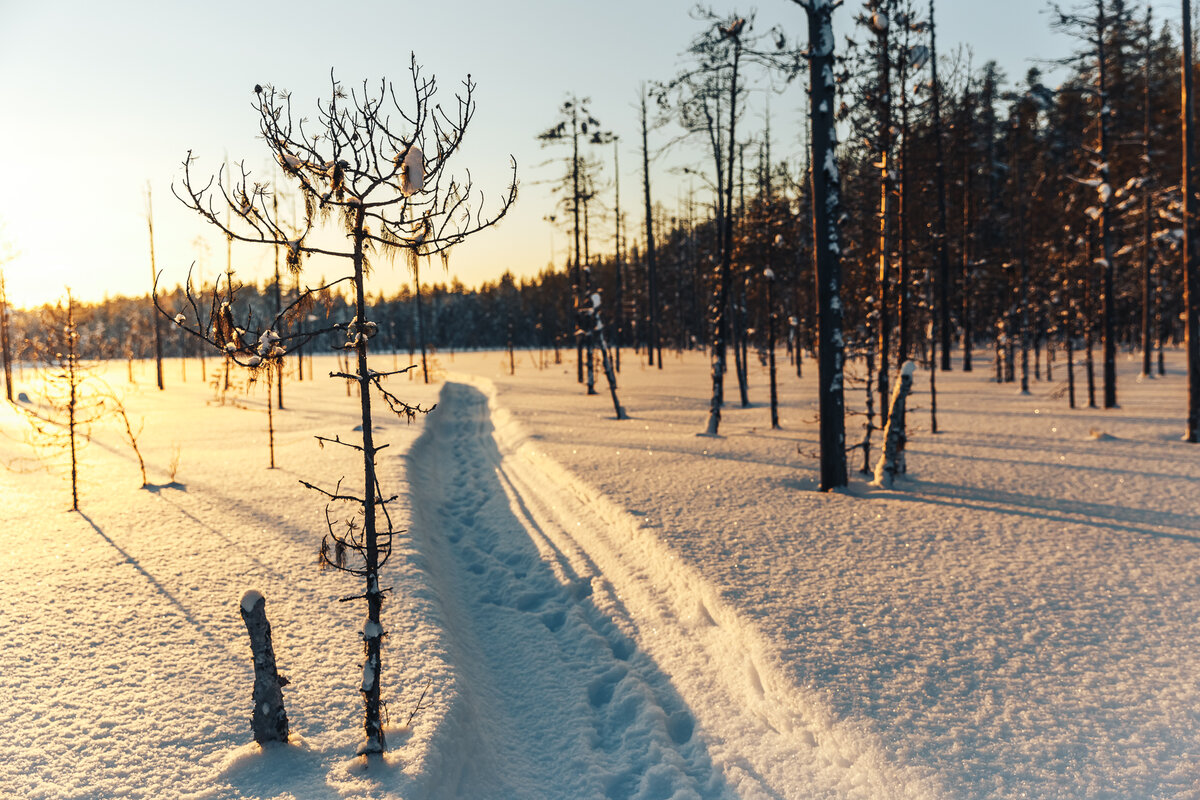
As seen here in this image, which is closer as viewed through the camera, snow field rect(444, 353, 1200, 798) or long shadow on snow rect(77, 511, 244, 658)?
snow field rect(444, 353, 1200, 798)

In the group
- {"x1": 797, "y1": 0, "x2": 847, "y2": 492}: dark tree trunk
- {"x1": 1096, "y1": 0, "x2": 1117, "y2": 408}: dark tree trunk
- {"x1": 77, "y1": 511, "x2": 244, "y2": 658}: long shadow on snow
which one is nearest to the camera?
{"x1": 77, "y1": 511, "x2": 244, "y2": 658}: long shadow on snow

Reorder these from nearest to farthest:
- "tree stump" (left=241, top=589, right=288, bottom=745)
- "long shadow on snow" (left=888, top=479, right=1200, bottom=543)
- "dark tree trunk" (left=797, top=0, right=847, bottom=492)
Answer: "tree stump" (left=241, top=589, right=288, bottom=745), "long shadow on snow" (left=888, top=479, right=1200, bottom=543), "dark tree trunk" (left=797, top=0, right=847, bottom=492)

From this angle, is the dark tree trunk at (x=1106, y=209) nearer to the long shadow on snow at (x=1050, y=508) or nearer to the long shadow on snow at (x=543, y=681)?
the long shadow on snow at (x=1050, y=508)

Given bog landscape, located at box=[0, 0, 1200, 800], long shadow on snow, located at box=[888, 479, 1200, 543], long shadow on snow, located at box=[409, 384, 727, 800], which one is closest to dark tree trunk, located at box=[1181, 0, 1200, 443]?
bog landscape, located at box=[0, 0, 1200, 800]

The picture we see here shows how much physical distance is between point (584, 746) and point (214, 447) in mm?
14531

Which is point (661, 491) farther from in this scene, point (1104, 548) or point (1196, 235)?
point (1196, 235)

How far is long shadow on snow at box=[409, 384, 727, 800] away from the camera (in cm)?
452

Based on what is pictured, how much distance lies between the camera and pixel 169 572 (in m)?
7.15

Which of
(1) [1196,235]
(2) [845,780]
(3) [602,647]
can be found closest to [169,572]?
(3) [602,647]

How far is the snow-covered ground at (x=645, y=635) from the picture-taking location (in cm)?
413

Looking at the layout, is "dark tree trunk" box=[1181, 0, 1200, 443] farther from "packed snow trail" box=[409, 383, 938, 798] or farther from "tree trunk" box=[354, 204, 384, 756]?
"tree trunk" box=[354, 204, 384, 756]

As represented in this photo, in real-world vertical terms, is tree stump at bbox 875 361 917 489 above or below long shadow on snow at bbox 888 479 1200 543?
above

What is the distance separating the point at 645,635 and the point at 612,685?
81 cm

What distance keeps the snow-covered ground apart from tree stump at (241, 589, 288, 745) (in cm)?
17
